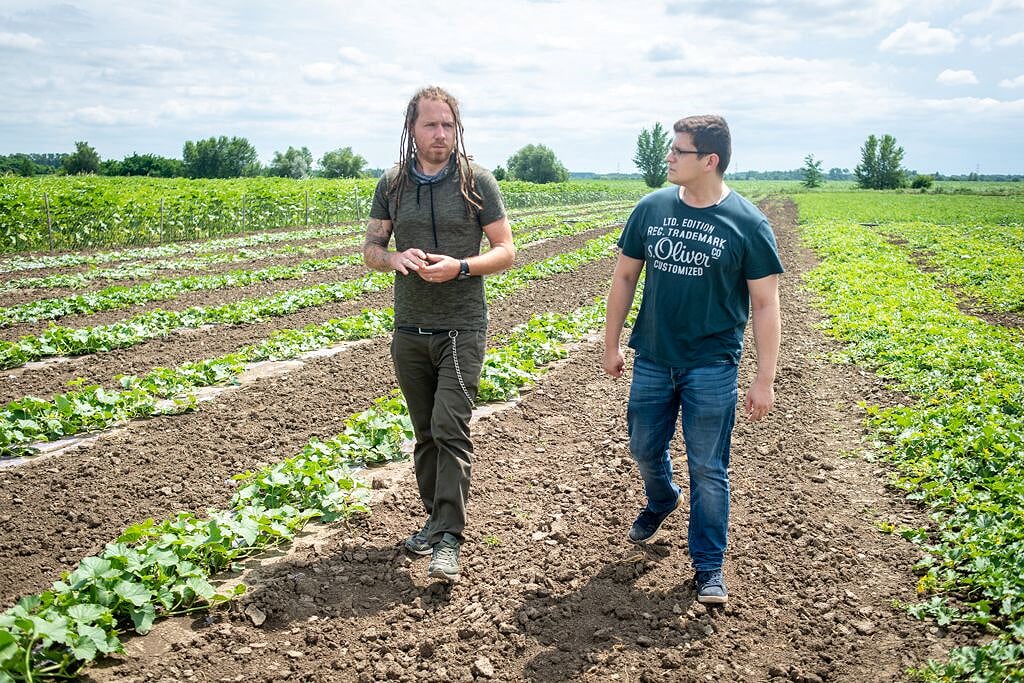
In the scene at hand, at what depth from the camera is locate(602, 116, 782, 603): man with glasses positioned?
146 inches

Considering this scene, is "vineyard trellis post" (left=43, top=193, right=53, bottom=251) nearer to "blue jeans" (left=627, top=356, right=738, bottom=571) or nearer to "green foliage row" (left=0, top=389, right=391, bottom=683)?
"green foliage row" (left=0, top=389, right=391, bottom=683)

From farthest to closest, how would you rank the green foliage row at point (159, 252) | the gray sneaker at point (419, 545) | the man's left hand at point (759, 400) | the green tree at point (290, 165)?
the green tree at point (290, 165) < the green foliage row at point (159, 252) < the gray sneaker at point (419, 545) < the man's left hand at point (759, 400)

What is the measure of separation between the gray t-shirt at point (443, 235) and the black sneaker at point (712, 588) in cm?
174

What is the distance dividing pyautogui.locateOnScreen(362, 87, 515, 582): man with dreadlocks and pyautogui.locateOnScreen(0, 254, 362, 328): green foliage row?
33.7 ft

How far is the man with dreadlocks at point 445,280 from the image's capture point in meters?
4.08

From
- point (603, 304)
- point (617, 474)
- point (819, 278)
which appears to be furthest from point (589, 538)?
point (819, 278)

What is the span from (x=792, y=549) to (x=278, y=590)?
2.95 metres

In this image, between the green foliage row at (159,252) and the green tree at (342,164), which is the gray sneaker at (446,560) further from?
the green tree at (342,164)

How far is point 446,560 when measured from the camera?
4121 mm

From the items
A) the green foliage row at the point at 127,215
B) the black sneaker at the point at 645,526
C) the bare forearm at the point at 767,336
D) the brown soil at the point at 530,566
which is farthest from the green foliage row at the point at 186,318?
the green foliage row at the point at 127,215

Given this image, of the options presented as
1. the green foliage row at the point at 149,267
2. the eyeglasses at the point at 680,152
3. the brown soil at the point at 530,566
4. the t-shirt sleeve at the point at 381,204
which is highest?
the eyeglasses at the point at 680,152

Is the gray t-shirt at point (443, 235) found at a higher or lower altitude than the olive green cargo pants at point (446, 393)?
higher

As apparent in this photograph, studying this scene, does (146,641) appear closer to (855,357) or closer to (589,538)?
(589,538)

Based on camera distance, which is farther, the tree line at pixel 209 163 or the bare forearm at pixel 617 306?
the tree line at pixel 209 163
